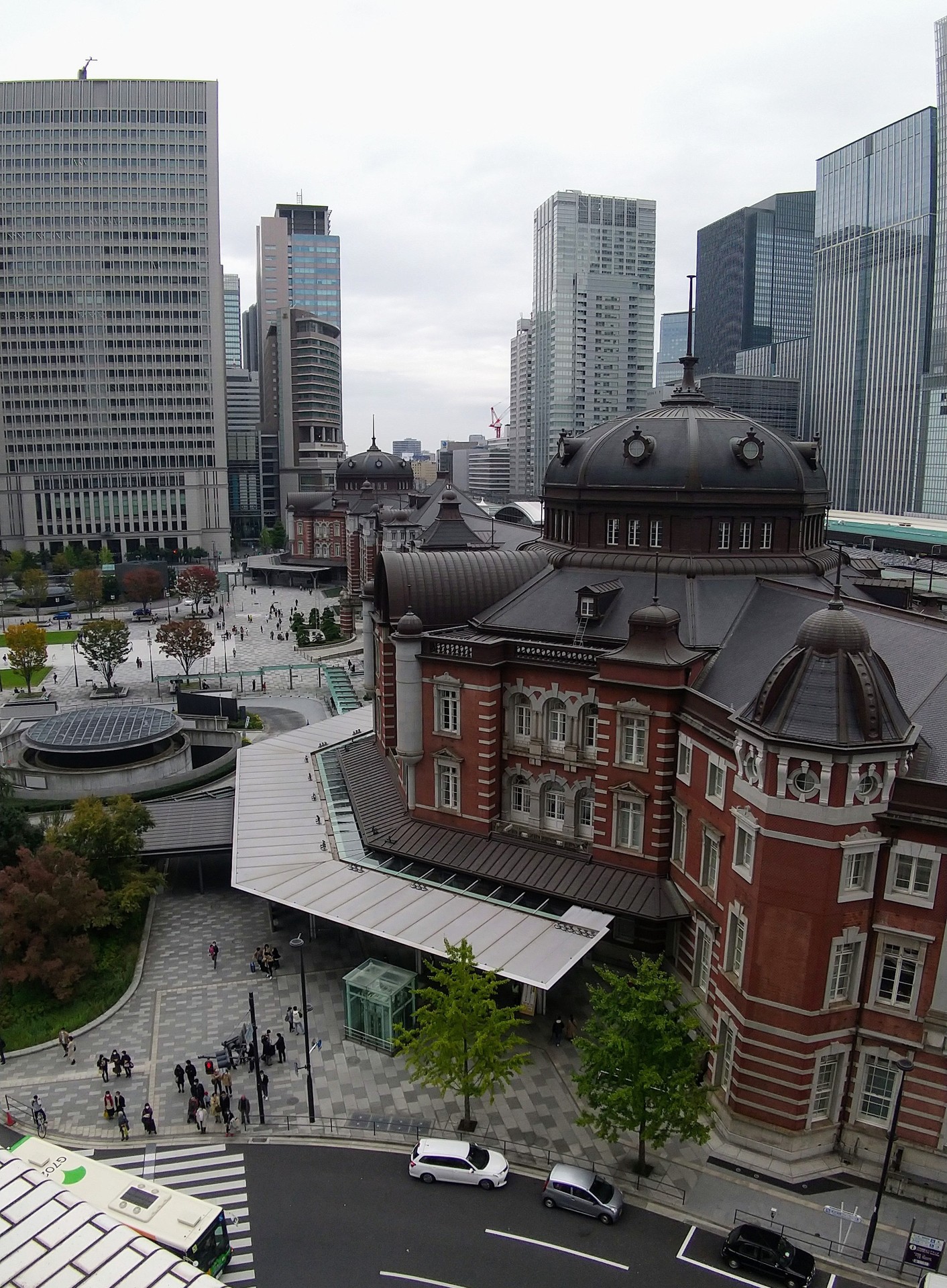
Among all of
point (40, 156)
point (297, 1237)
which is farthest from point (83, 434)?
point (297, 1237)

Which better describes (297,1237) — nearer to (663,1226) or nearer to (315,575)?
(663,1226)

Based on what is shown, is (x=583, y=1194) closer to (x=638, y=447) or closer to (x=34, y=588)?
(x=638, y=447)

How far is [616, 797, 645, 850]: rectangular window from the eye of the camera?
4100 cm

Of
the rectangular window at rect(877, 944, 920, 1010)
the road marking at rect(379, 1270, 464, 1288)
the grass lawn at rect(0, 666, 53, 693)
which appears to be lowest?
the road marking at rect(379, 1270, 464, 1288)

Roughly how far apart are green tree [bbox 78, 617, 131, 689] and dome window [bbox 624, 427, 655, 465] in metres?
61.7

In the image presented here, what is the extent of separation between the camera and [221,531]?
647ft

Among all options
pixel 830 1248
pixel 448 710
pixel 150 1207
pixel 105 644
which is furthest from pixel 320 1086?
pixel 105 644

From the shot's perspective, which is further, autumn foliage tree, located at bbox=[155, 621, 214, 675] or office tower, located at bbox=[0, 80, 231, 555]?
office tower, located at bbox=[0, 80, 231, 555]

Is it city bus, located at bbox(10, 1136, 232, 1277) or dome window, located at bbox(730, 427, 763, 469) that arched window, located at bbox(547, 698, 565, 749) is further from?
city bus, located at bbox(10, 1136, 232, 1277)

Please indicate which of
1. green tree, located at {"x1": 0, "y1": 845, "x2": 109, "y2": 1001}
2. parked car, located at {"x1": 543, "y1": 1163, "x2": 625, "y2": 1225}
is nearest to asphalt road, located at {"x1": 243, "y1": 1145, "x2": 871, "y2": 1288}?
parked car, located at {"x1": 543, "y1": 1163, "x2": 625, "y2": 1225}

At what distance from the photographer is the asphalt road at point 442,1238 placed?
26.4 meters

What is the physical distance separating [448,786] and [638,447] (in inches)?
787

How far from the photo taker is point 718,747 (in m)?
35.5

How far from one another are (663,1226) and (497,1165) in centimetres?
533
